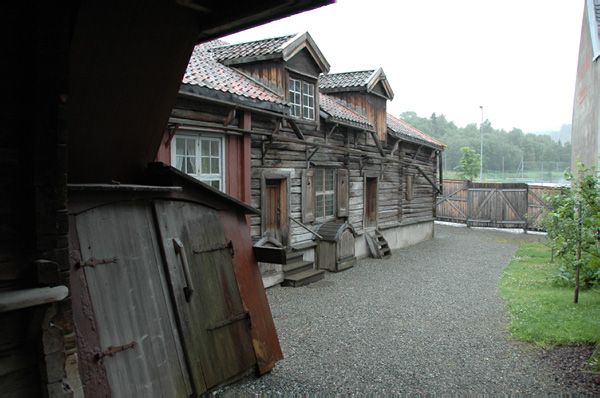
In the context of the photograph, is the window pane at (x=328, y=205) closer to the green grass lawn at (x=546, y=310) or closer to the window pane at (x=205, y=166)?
the green grass lawn at (x=546, y=310)

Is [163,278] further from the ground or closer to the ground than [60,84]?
closer to the ground

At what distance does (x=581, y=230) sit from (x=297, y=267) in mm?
6219

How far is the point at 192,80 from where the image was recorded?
24.1 ft

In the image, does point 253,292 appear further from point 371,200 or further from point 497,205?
point 497,205

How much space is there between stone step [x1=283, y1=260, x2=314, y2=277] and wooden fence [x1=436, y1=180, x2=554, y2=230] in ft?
49.4

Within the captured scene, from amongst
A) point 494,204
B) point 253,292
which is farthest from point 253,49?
point 494,204

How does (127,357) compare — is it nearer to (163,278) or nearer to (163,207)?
(163,278)

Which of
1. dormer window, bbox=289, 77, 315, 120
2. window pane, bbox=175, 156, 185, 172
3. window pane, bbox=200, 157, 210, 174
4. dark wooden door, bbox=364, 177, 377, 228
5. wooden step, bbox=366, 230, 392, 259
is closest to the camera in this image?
window pane, bbox=175, 156, 185, 172

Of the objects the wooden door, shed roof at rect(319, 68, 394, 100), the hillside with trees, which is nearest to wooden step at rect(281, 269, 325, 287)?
the wooden door

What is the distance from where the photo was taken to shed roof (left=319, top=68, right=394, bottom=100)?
47.8ft

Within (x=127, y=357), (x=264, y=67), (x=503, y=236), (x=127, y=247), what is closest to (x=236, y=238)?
(x=127, y=247)

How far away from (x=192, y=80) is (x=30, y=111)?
505 cm

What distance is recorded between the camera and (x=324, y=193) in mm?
12500

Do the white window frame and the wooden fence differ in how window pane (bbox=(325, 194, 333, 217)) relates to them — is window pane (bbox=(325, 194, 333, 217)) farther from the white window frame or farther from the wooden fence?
the wooden fence
